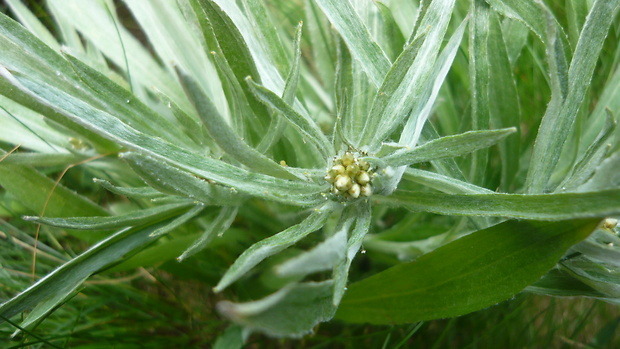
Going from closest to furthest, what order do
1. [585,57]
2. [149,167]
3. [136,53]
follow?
1. [149,167]
2. [585,57]
3. [136,53]

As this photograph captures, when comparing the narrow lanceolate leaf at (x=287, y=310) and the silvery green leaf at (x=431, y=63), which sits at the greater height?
the silvery green leaf at (x=431, y=63)

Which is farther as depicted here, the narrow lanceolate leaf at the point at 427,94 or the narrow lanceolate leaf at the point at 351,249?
the narrow lanceolate leaf at the point at 427,94

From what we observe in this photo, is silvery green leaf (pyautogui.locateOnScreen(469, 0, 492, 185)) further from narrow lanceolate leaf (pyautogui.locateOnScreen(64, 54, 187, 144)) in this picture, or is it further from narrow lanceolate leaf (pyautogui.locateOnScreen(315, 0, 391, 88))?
narrow lanceolate leaf (pyautogui.locateOnScreen(64, 54, 187, 144))

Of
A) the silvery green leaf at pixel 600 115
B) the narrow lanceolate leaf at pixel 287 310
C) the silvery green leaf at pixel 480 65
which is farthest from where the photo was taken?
the silvery green leaf at pixel 600 115

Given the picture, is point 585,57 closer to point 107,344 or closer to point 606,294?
point 606,294

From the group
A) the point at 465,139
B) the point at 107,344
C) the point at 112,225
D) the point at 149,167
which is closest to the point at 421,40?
the point at 465,139

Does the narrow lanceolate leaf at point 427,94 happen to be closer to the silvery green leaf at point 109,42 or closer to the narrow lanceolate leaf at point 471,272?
the narrow lanceolate leaf at point 471,272

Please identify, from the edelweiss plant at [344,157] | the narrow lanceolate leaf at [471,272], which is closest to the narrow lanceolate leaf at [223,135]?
the edelweiss plant at [344,157]
